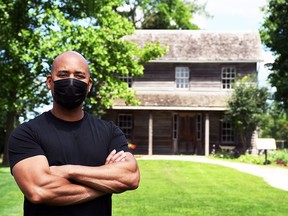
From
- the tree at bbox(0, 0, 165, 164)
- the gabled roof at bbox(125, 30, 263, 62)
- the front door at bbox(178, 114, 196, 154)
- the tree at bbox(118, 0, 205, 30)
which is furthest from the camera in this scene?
the tree at bbox(118, 0, 205, 30)

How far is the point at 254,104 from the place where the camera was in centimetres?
2802

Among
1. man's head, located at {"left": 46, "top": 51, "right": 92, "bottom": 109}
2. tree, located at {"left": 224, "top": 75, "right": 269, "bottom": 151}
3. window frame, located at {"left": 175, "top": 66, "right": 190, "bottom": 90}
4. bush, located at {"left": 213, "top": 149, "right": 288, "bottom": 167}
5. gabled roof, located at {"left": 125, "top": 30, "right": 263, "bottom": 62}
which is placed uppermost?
gabled roof, located at {"left": 125, "top": 30, "right": 263, "bottom": 62}

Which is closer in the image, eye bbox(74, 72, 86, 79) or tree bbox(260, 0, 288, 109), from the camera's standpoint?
eye bbox(74, 72, 86, 79)

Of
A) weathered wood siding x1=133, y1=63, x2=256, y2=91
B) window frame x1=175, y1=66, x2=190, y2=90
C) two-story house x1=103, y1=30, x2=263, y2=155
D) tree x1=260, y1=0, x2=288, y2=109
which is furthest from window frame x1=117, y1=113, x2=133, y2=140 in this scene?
tree x1=260, y1=0, x2=288, y2=109

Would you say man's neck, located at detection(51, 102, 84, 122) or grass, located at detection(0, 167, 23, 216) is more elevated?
man's neck, located at detection(51, 102, 84, 122)

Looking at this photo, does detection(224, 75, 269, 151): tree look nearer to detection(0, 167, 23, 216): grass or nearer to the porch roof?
the porch roof

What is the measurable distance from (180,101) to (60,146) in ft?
88.3

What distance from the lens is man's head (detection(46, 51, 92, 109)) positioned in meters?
3.55

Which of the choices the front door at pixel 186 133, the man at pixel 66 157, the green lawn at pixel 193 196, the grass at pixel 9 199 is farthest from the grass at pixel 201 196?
the front door at pixel 186 133

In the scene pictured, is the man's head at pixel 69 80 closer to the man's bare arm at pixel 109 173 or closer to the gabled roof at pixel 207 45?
the man's bare arm at pixel 109 173

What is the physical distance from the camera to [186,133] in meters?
31.2

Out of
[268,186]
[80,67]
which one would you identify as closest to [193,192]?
[268,186]

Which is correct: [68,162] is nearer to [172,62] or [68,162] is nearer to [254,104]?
[254,104]

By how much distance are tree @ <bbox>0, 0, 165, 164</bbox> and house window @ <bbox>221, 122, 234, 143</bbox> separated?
28.4 feet
